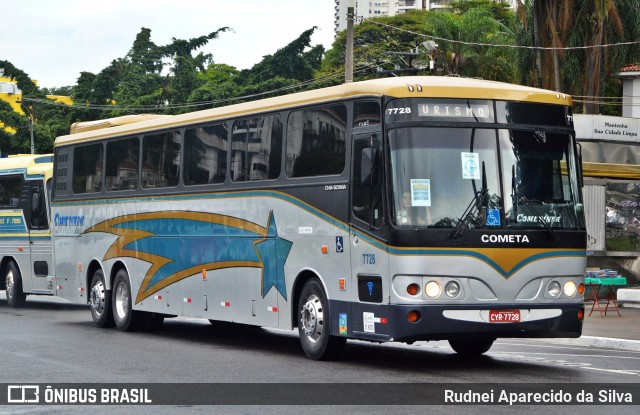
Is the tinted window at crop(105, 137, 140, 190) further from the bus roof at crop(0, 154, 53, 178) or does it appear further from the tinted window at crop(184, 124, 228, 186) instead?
the bus roof at crop(0, 154, 53, 178)

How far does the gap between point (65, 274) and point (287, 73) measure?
55.5m

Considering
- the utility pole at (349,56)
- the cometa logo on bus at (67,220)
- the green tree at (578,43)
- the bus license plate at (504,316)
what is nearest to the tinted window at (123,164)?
the cometa logo on bus at (67,220)

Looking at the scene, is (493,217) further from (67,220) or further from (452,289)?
(67,220)

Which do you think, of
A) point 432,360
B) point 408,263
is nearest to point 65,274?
point 432,360

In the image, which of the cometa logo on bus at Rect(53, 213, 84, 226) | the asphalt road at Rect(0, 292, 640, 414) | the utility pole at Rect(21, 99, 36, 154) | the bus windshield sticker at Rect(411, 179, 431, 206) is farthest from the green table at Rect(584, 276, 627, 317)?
the utility pole at Rect(21, 99, 36, 154)

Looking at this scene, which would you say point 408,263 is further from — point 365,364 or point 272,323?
point 272,323

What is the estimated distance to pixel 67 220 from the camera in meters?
24.5

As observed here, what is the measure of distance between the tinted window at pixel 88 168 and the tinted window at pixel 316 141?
752 cm

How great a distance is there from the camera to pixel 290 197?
16.5 m

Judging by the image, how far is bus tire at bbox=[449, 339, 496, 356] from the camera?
1638 cm

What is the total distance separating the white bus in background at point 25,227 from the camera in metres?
29.0

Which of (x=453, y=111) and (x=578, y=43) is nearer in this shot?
(x=453, y=111)

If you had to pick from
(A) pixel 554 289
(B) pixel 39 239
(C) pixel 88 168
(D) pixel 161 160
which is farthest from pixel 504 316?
(B) pixel 39 239

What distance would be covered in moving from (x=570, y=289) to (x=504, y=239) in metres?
1.16
